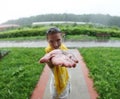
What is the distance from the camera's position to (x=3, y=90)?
6.56 meters

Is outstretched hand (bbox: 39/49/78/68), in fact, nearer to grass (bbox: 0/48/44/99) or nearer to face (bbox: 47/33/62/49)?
face (bbox: 47/33/62/49)

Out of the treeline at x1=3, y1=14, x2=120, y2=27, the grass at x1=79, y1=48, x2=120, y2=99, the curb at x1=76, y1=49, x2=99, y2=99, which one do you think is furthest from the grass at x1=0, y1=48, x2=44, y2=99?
the treeline at x1=3, y1=14, x2=120, y2=27

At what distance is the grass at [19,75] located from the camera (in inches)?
251

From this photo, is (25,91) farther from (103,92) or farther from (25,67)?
(25,67)

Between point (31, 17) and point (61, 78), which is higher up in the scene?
point (61, 78)

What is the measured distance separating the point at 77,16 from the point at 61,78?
35571 mm

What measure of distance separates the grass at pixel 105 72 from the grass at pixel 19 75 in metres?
1.51

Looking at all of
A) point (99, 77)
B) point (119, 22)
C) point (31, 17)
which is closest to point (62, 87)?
point (99, 77)

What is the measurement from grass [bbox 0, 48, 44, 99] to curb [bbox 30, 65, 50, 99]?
3.6 inches

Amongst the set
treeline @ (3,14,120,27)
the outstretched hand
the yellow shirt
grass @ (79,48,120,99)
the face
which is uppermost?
the face

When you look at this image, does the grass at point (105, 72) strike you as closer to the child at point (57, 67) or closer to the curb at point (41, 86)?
the curb at point (41, 86)

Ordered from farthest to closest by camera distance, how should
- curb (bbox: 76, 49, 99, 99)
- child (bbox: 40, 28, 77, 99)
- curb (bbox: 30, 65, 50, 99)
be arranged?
curb (bbox: 30, 65, 50, 99) < curb (bbox: 76, 49, 99, 99) < child (bbox: 40, 28, 77, 99)

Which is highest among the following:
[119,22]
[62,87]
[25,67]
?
[62,87]

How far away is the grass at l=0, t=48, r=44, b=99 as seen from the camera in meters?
6.37
